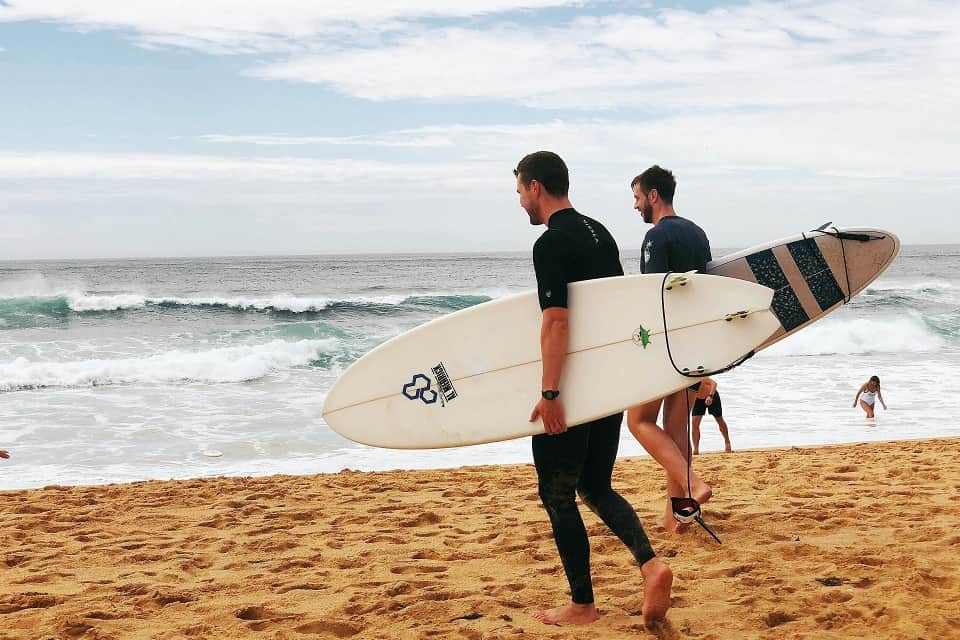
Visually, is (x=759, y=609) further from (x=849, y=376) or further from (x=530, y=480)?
(x=849, y=376)

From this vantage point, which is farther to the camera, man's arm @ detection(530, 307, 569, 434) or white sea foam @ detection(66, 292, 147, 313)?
white sea foam @ detection(66, 292, 147, 313)

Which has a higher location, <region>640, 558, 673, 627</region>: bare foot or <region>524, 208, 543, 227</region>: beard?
<region>524, 208, 543, 227</region>: beard

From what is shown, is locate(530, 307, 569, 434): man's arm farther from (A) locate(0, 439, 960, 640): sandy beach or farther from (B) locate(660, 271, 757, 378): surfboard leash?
(A) locate(0, 439, 960, 640): sandy beach

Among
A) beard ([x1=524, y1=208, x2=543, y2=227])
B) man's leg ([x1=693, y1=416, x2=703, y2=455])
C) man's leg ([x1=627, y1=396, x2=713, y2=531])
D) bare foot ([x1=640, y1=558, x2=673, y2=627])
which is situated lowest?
man's leg ([x1=693, y1=416, x2=703, y2=455])

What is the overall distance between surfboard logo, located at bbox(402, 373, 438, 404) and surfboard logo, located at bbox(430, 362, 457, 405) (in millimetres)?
36

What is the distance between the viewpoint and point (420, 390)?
318 cm

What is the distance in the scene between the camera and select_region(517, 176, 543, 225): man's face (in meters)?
2.66

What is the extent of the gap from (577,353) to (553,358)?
309 millimetres

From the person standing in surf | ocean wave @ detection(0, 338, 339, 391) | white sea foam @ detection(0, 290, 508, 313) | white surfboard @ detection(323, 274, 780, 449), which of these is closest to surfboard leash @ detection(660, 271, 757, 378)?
white surfboard @ detection(323, 274, 780, 449)

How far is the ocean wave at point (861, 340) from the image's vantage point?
50.9 ft

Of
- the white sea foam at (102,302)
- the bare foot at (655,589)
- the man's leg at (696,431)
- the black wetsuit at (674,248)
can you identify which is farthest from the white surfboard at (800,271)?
the white sea foam at (102,302)

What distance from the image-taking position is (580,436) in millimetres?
2637

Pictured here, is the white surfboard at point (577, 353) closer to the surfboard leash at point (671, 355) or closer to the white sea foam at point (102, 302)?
the surfboard leash at point (671, 355)

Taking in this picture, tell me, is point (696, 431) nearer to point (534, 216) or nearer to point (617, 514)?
point (617, 514)
